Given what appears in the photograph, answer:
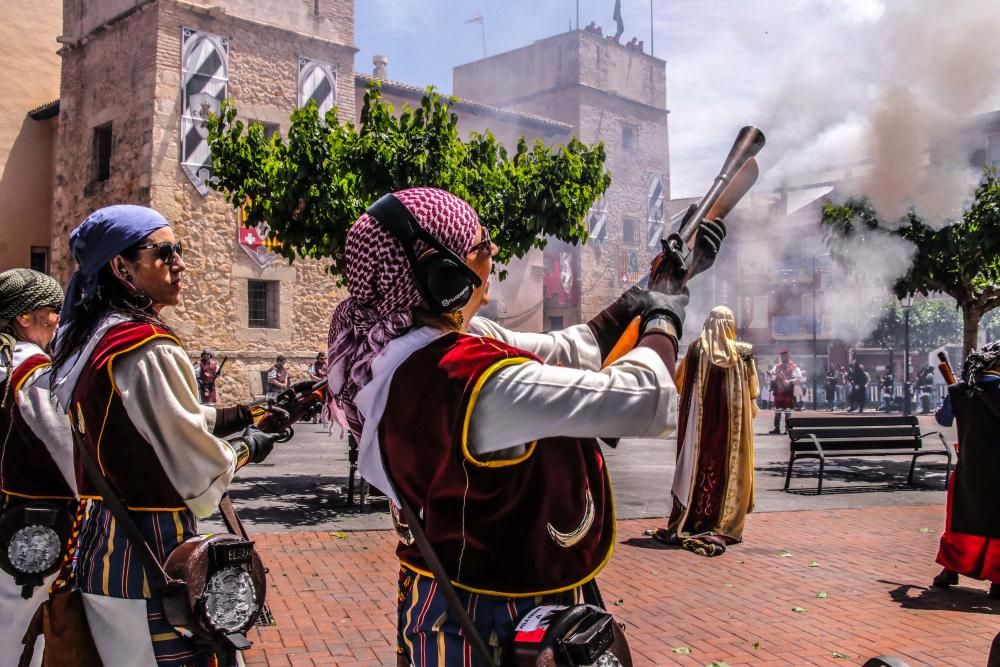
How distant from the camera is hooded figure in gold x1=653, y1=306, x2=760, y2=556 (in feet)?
25.2

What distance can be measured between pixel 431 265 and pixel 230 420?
5.07 ft

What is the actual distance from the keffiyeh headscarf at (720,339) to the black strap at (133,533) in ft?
20.3

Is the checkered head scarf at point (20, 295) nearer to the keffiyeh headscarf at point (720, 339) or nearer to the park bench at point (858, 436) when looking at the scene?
the keffiyeh headscarf at point (720, 339)

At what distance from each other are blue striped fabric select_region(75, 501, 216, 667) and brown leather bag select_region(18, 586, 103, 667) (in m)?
0.05

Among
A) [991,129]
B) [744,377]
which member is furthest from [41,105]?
[991,129]

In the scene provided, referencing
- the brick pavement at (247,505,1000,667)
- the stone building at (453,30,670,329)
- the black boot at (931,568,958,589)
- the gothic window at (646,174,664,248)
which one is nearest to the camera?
the brick pavement at (247,505,1000,667)

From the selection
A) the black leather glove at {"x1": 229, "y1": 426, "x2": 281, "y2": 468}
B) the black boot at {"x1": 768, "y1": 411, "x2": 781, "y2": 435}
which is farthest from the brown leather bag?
the black boot at {"x1": 768, "y1": 411, "x2": 781, "y2": 435}

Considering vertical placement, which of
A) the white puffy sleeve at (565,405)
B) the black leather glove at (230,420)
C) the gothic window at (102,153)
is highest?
the gothic window at (102,153)

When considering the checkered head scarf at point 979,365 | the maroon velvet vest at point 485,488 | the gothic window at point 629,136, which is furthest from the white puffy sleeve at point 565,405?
the gothic window at point 629,136

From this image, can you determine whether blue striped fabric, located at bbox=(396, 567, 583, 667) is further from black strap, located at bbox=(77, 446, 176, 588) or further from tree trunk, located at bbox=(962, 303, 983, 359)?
tree trunk, located at bbox=(962, 303, 983, 359)

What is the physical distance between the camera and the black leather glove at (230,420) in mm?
3092

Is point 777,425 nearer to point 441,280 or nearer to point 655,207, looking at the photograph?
point 655,207

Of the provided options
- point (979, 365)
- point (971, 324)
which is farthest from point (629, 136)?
point (979, 365)

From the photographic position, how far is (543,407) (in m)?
1.69
